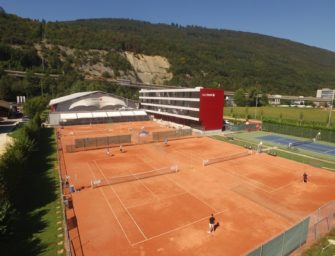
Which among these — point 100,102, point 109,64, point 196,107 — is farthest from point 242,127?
point 109,64

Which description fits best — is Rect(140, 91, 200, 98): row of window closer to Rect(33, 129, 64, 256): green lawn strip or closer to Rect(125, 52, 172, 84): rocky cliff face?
Rect(33, 129, 64, 256): green lawn strip

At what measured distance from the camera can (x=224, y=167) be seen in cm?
3478

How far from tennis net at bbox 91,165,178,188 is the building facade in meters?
29.6

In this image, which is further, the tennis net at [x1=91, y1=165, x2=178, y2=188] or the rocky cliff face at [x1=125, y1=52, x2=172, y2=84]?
the rocky cliff face at [x1=125, y1=52, x2=172, y2=84]

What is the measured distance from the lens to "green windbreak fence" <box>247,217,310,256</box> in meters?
14.2

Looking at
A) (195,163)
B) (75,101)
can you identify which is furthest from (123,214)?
(75,101)

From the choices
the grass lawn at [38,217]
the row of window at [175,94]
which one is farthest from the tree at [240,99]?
the grass lawn at [38,217]

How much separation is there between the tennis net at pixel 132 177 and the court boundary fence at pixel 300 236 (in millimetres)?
17629

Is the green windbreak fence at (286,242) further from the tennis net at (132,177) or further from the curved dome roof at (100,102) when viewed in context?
the curved dome roof at (100,102)

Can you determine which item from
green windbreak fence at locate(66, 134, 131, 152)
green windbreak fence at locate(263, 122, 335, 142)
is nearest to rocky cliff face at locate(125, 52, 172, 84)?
green windbreak fence at locate(263, 122, 335, 142)

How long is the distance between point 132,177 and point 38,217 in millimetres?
11724

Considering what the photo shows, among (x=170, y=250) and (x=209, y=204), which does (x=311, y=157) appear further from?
(x=170, y=250)

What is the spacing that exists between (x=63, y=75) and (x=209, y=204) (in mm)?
133021

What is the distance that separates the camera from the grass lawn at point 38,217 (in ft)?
56.2
